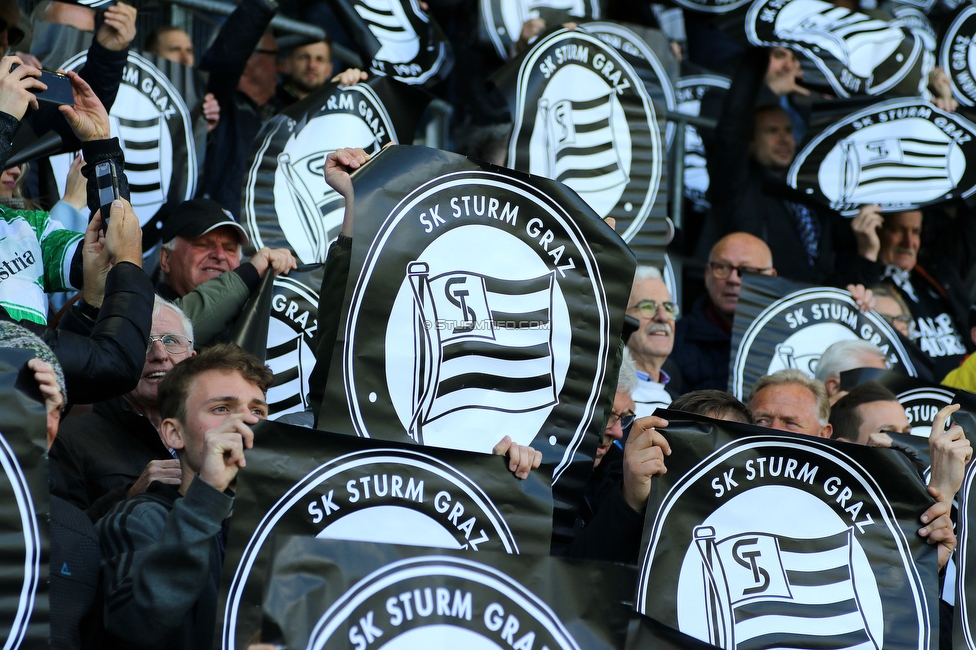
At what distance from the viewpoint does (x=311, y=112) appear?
5.22 m

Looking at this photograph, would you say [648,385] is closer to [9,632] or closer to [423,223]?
[423,223]

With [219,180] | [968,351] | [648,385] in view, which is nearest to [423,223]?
[648,385]

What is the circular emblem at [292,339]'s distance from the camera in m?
4.36

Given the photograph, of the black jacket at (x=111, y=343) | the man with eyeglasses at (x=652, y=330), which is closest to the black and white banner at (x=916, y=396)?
the man with eyeglasses at (x=652, y=330)

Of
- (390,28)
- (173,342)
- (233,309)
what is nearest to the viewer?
(173,342)

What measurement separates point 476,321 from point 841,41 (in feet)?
15.2

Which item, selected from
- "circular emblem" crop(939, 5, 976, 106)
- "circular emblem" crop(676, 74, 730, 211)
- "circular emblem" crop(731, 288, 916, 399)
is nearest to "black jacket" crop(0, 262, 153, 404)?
"circular emblem" crop(731, 288, 916, 399)

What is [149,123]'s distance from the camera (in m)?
5.10

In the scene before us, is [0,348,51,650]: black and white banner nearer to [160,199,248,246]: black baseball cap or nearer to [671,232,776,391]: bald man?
[160,199,248,246]: black baseball cap

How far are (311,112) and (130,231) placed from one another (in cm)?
199

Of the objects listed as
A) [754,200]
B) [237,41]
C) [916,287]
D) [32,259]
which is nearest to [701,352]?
[754,200]

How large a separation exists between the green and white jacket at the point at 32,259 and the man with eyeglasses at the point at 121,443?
12.4 inches

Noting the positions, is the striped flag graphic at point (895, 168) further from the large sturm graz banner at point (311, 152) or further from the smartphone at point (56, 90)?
the smartphone at point (56, 90)

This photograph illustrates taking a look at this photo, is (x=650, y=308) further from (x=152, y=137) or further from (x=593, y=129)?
(x=152, y=137)
